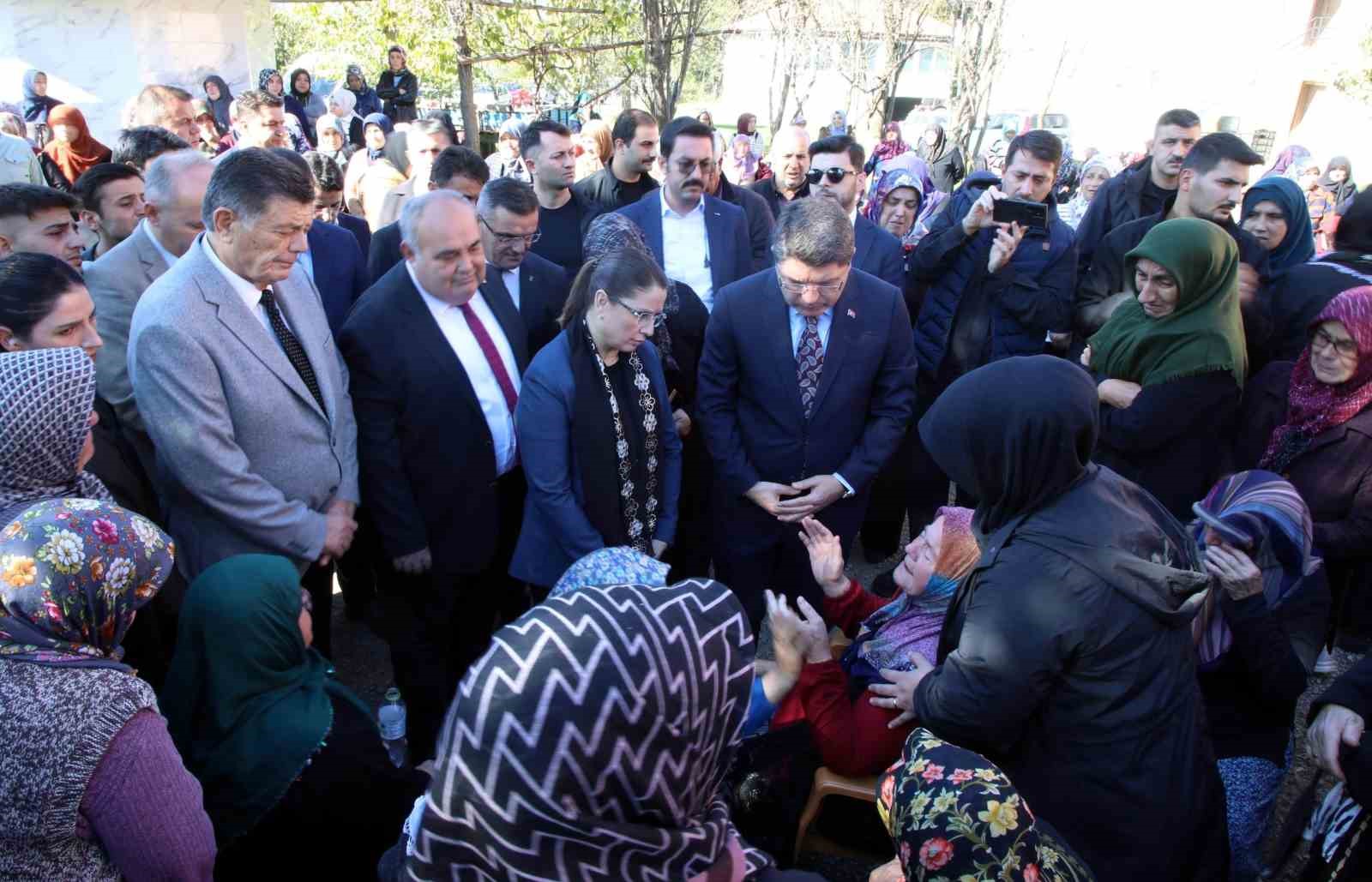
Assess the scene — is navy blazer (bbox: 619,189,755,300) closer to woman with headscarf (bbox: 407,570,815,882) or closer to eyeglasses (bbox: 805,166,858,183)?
eyeglasses (bbox: 805,166,858,183)

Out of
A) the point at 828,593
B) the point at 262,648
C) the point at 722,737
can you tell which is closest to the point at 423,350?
the point at 262,648

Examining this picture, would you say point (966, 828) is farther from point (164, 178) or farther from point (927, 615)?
point (164, 178)

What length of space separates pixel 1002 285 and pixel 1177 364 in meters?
1.17

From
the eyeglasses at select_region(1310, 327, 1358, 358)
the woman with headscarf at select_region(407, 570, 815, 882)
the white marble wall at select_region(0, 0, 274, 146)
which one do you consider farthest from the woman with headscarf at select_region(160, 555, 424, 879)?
the white marble wall at select_region(0, 0, 274, 146)

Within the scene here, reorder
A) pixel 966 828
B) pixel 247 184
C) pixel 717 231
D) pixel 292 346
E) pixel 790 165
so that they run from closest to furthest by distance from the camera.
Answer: pixel 966 828
pixel 247 184
pixel 292 346
pixel 717 231
pixel 790 165

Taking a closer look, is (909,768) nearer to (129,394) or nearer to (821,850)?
(821,850)

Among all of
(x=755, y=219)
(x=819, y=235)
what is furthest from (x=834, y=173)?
(x=819, y=235)

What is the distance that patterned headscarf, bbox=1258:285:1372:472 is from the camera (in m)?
2.87

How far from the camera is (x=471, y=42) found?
13375mm

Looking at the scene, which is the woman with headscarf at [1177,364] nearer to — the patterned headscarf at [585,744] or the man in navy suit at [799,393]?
the man in navy suit at [799,393]

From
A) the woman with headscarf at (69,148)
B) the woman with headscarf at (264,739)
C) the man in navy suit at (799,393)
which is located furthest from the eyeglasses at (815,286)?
the woman with headscarf at (69,148)

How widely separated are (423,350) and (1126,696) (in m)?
2.19

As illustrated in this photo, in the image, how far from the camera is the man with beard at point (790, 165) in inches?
210

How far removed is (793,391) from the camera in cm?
316
